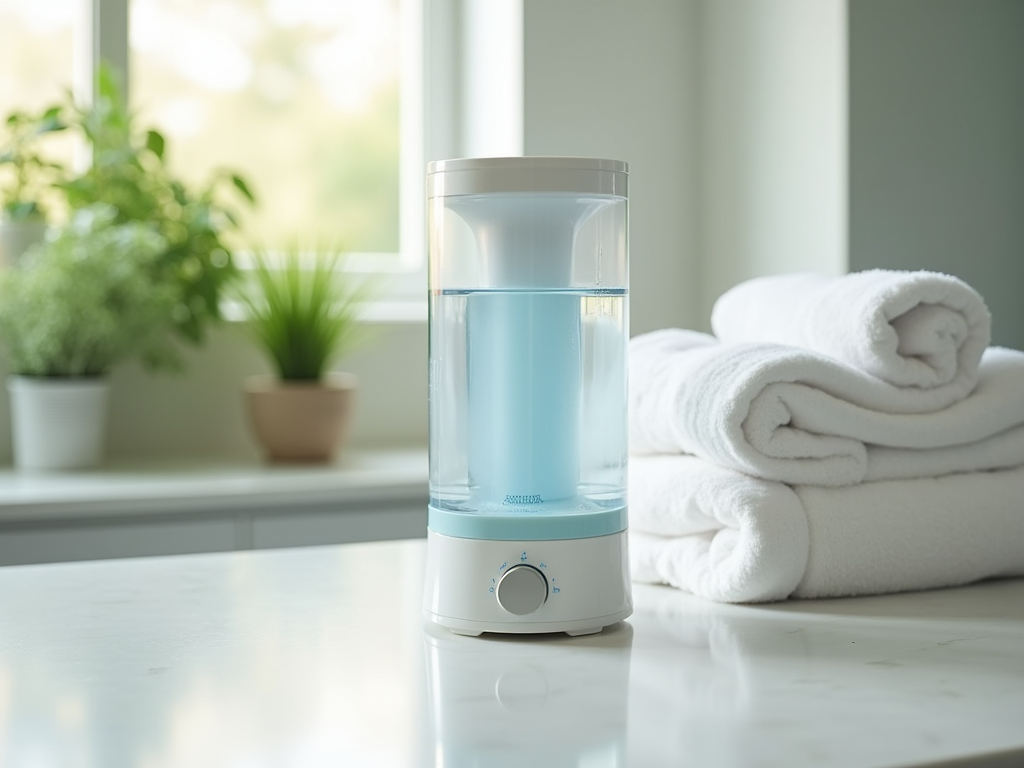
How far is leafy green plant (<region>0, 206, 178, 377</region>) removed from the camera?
1.76 m

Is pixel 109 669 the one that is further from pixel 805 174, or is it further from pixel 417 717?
pixel 805 174

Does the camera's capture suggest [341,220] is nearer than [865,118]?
No

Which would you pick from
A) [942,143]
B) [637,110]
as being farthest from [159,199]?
[942,143]

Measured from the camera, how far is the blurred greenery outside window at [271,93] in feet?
7.06

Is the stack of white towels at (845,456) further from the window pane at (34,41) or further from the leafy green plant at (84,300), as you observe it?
the window pane at (34,41)

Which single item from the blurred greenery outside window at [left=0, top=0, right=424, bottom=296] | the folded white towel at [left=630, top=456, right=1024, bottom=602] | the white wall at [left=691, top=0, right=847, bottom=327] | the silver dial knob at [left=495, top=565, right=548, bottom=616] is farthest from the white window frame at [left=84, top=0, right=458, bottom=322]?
the silver dial knob at [left=495, top=565, right=548, bottom=616]

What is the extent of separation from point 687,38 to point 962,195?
65 centimetres

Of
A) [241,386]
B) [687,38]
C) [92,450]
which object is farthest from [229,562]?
[687,38]

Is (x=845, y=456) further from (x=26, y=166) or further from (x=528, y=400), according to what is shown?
(x=26, y=166)

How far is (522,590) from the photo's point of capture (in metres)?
0.75

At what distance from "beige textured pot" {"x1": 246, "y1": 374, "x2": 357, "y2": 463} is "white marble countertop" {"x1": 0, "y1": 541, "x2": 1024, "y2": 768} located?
1003mm

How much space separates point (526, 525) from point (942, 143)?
4.69 feet

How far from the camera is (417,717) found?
604 millimetres

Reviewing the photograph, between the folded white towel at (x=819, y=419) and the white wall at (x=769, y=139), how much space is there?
100 cm
